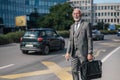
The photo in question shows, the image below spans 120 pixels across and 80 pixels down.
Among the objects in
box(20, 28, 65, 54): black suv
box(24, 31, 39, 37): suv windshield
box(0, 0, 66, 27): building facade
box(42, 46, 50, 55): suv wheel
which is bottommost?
box(42, 46, 50, 55): suv wheel

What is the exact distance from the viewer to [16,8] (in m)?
99.3

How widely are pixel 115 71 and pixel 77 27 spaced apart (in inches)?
205

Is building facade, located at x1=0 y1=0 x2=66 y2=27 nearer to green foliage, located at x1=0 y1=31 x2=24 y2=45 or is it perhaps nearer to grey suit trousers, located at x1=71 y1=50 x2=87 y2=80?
green foliage, located at x1=0 y1=31 x2=24 y2=45

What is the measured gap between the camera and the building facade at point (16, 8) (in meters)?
91.4

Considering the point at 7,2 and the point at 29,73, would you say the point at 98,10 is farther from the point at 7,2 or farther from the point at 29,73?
the point at 29,73

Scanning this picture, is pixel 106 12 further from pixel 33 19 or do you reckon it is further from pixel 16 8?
pixel 16 8

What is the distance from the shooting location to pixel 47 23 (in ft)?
259

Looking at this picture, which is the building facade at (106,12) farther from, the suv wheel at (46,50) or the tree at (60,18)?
the suv wheel at (46,50)

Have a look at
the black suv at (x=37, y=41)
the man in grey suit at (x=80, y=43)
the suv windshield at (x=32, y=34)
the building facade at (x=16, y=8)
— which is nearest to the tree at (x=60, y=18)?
the building facade at (x=16, y=8)

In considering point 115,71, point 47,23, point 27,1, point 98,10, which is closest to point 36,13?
point 27,1

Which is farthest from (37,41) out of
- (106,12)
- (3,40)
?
(106,12)

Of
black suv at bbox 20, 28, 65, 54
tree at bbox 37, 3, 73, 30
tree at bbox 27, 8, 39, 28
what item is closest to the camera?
black suv at bbox 20, 28, 65, 54

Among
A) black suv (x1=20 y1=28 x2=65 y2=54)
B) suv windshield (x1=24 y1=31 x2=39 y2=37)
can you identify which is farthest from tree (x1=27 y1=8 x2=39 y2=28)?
suv windshield (x1=24 y1=31 x2=39 y2=37)

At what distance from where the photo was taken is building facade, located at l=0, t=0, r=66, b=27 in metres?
91.4
